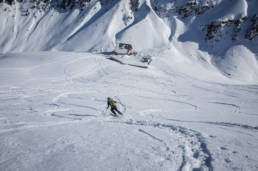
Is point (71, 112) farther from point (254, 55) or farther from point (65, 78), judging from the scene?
point (254, 55)

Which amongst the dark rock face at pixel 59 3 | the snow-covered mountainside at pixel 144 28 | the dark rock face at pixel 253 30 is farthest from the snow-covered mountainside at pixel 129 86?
the dark rock face at pixel 59 3

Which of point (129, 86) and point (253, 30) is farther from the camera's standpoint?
point (253, 30)

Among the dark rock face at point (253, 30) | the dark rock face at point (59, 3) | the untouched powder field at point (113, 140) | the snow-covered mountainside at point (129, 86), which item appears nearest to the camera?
the untouched powder field at point (113, 140)

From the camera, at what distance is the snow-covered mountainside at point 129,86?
3.38 m

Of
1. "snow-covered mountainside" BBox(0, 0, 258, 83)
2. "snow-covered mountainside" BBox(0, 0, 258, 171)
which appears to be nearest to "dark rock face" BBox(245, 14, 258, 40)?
"snow-covered mountainside" BBox(0, 0, 258, 83)

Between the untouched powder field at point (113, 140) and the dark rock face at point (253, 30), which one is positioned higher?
the dark rock face at point (253, 30)

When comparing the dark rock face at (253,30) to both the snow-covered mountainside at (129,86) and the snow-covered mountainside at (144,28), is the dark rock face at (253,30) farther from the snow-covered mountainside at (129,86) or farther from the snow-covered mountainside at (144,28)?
the snow-covered mountainside at (129,86)

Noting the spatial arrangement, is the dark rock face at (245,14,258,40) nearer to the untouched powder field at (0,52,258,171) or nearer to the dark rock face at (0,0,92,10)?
the untouched powder field at (0,52,258,171)

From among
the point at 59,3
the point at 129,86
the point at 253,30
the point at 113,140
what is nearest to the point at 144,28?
the point at 253,30

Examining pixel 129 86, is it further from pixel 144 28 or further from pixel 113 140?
pixel 144 28

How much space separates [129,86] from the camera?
13648 millimetres

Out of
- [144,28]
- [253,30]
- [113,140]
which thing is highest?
[253,30]

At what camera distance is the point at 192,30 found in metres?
42.7

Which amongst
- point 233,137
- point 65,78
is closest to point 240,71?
point 233,137
